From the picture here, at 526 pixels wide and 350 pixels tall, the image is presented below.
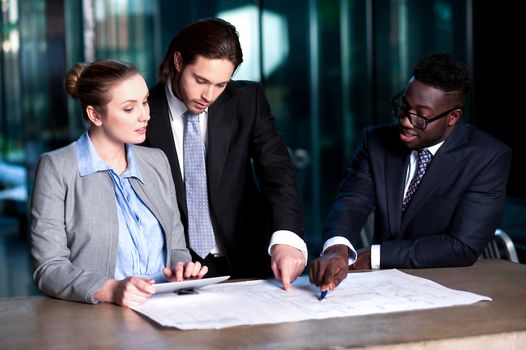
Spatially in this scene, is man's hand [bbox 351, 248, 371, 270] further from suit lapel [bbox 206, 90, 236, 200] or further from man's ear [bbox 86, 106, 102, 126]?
man's ear [bbox 86, 106, 102, 126]

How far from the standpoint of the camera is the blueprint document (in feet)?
6.45

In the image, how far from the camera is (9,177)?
12.6 meters

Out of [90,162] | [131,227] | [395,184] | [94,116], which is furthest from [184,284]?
[395,184]

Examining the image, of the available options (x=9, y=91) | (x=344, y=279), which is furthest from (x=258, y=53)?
(x=9, y=91)

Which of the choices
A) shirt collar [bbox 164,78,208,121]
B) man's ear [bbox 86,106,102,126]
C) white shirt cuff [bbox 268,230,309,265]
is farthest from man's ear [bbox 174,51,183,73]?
white shirt cuff [bbox 268,230,309,265]

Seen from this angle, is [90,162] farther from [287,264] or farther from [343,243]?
[343,243]

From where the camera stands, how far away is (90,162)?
2.45 metres

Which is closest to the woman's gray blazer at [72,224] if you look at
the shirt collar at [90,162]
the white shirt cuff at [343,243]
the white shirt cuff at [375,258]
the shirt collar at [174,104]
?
the shirt collar at [90,162]

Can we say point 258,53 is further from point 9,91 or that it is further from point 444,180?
point 9,91

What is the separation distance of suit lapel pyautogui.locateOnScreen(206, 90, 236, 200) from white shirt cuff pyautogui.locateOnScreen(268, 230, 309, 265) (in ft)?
1.03

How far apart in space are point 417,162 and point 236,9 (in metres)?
5.52

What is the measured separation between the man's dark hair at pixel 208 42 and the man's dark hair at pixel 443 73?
0.65m

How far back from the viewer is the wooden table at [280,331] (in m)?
1.79

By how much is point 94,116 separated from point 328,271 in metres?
0.88
